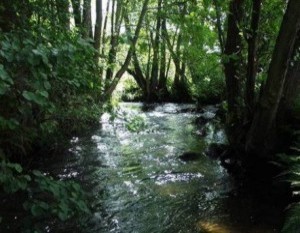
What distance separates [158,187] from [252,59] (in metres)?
3.22

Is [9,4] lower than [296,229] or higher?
higher

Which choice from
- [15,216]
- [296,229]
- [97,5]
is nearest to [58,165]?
[15,216]

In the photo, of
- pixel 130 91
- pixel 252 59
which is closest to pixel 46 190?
pixel 252 59

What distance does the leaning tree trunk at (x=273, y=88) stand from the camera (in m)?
6.90

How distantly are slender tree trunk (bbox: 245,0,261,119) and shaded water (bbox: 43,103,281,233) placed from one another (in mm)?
1555

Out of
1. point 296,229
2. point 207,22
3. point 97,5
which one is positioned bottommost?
point 296,229

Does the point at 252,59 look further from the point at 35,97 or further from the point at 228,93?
the point at 35,97

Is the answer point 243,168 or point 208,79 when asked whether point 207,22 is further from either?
point 208,79

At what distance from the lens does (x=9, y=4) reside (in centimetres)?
429

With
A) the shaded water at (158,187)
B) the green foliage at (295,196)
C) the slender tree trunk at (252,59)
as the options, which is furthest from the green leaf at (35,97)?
the slender tree trunk at (252,59)

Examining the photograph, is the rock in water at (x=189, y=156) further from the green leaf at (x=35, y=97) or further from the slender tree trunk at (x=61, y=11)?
the green leaf at (x=35, y=97)

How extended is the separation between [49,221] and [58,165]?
9.64ft

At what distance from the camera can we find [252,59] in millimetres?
8164

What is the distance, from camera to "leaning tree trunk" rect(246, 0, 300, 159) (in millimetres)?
6902
